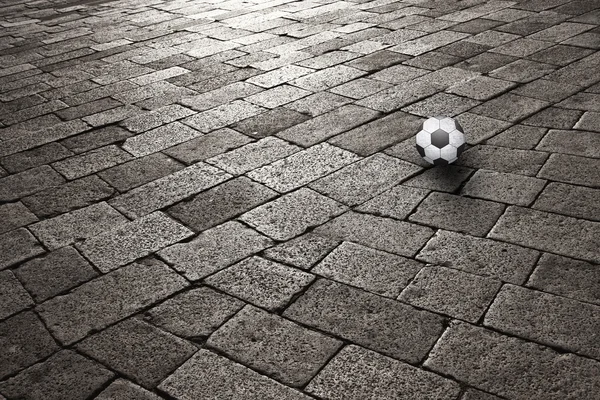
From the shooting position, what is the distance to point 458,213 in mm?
3344

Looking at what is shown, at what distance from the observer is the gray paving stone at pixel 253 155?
407cm

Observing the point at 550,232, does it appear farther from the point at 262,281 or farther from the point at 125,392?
the point at 125,392

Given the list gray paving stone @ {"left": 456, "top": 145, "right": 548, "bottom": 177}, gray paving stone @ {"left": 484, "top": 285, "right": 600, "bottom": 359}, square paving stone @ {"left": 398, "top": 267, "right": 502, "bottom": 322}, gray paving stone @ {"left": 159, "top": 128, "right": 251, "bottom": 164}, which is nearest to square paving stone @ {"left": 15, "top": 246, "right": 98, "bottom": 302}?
gray paving stone @ {"left": 159, "top": 128, "right": 251, "bottom": 164}

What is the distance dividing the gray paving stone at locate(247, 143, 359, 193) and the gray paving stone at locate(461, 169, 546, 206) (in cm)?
88

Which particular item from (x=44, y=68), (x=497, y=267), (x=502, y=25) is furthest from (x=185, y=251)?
(x=502, y=25)

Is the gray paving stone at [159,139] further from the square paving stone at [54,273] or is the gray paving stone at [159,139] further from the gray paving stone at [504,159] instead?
the gray paving stone at [504,159]

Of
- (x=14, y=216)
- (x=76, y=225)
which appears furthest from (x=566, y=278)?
(x=14, y=216)

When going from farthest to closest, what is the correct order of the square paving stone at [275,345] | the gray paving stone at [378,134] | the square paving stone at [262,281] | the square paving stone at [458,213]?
1. the gray paving stone at [378,134]
2. the square paving stone at [458,213]
3. the square paving stone at [262,281]
4. the square paving stone at [275,345]

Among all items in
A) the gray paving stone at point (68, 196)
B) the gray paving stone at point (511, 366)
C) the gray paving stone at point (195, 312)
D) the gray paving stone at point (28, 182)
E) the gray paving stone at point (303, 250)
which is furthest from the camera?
the gray paving stone at point (28, 182)

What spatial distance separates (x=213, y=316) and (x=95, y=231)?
121 cm

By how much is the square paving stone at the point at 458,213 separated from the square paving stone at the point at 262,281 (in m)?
0.88

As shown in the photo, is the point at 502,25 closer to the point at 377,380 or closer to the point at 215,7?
the point at 215,7

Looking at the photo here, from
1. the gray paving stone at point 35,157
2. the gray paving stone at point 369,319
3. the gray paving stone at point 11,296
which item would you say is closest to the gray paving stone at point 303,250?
the gray paving stone at point 369,319

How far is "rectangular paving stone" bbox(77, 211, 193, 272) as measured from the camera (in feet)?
10.6
